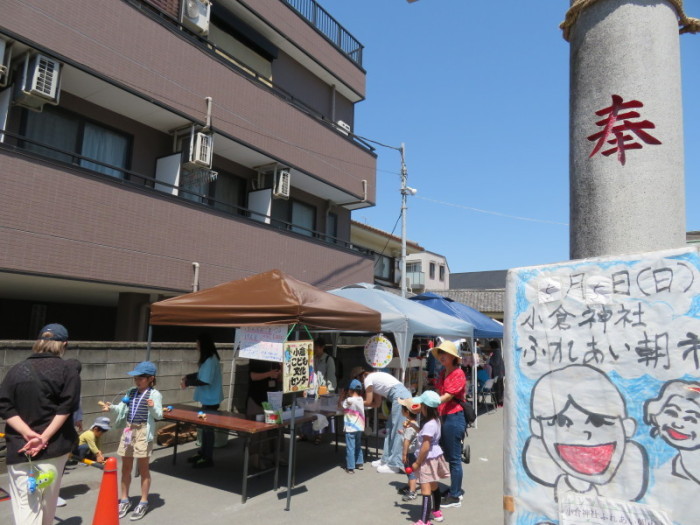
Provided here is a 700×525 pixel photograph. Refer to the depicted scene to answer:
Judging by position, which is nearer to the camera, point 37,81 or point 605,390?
point 605,390

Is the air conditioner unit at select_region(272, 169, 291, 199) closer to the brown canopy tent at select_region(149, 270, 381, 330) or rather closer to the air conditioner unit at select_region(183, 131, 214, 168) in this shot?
the air conditioner unit at select_region(183, 131, 214, 168)

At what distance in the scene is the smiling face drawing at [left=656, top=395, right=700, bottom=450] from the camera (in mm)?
2131

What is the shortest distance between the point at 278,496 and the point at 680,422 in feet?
15.3

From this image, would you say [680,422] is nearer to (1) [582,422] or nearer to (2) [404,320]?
(1) [582,422]

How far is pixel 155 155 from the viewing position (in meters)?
10.2

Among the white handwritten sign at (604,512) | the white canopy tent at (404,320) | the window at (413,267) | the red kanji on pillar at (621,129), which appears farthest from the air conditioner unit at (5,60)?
the window at (413,267)

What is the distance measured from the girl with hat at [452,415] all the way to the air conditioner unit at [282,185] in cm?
742

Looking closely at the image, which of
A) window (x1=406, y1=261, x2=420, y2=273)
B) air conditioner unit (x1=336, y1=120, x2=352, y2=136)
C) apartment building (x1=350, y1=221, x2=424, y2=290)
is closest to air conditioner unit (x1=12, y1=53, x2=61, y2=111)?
air conditioner unit (x1=336, y1=120, x2=352, y2=136)

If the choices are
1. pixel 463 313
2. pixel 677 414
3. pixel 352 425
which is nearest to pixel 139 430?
pixel 352 425

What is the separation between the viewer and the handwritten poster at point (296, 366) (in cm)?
543

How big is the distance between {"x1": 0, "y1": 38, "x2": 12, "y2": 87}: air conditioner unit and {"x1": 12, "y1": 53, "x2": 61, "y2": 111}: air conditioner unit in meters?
0.16

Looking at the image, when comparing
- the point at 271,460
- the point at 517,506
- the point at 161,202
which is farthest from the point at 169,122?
the point at 517,506

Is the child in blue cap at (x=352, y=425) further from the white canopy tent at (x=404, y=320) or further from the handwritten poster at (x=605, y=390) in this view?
the handwritten poster at (x=605, y=390)

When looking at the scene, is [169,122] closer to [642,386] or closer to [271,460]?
[271,460]
